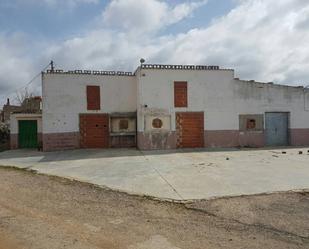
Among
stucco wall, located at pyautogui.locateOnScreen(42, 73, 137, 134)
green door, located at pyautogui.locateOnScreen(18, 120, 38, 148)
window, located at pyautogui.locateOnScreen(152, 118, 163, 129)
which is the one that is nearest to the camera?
window, located at pyautogui.locateOnScreen(152, 118, 163, 129)

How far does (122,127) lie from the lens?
21.5m

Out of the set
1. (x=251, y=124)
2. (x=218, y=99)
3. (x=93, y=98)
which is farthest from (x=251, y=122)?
A: (x=93, y=98)

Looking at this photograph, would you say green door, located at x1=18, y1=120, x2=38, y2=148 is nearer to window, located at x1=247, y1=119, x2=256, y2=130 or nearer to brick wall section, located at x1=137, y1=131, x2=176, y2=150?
brick wall section, located at x1=137, y1=131, x2=176, y2=150

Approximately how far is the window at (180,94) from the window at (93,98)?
181 inches

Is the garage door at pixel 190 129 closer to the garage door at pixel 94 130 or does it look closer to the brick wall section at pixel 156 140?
the brick wall section at pixel 156 140

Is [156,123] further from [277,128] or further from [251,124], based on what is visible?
[277,128]

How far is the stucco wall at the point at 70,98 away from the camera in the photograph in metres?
20.5

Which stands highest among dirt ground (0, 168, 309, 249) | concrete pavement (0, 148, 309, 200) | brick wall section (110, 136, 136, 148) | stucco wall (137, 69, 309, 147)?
stucco wall (137, 69, 309, 147)

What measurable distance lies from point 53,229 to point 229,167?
8.38 meters

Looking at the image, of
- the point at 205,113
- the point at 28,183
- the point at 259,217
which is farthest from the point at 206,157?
the point at 259,217

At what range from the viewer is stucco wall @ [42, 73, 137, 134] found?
2052 centimetres

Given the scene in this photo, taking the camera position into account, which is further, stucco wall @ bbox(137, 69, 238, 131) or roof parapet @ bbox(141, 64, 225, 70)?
roof parapet @ bbox(141, 64, 225, 70)

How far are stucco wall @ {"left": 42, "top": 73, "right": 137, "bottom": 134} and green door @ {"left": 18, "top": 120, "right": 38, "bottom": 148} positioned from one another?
332 centimetres

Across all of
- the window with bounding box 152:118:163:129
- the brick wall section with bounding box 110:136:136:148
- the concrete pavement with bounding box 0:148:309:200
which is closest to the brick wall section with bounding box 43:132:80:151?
the brick wall section with bounding box 110:136:136:148
